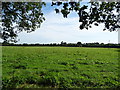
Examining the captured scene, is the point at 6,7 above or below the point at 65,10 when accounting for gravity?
above

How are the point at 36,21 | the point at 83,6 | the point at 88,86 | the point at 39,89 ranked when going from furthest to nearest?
1. the point at 36,21
2. the point at 88,86
3. the point at 39,89
4. the point at 83,6

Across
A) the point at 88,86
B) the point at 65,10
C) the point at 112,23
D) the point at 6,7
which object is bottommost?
the point at 88,86

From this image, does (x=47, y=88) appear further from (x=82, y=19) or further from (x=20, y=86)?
(x=82, y=19)

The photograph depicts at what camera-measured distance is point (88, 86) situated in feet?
36.7

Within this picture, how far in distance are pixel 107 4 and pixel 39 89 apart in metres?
5.52

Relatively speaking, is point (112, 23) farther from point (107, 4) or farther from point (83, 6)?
point (83, 6)

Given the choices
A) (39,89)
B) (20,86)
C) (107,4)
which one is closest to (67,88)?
(39,89)

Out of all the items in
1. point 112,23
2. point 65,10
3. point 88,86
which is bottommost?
point 88,86

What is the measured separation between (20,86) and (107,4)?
6.19 metres

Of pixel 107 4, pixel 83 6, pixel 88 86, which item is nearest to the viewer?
pixel 83 6

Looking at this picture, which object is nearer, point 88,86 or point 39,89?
point 39,89

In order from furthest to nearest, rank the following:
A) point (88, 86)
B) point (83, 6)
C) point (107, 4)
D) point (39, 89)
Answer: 1. point (88, 86)
2. point (39, 89)
3. point (107, 4)
4. point (83, 6)

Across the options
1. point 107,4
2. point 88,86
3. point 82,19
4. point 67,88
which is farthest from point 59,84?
point 107,4

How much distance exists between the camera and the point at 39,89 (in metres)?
10.5
